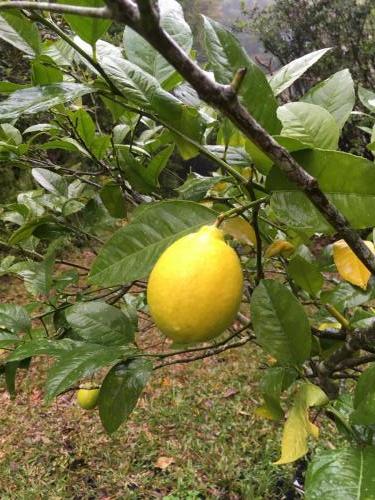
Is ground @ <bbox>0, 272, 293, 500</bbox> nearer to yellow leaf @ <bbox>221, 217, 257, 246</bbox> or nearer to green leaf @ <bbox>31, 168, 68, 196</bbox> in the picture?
green leaf @ <bbox>31, 168, 68, 196</bbox>

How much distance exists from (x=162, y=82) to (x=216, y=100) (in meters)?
0.25

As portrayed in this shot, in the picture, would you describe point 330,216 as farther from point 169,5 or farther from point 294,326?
point 169,5

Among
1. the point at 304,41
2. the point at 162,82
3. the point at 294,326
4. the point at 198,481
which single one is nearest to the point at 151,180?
the point at 162,82

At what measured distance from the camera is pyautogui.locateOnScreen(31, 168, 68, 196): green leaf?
→ 104 cm

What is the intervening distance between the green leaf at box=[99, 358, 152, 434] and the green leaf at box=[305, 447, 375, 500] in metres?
0.25

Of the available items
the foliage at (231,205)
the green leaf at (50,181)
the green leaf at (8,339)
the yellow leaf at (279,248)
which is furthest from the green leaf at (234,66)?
the green leaf at (50,181)

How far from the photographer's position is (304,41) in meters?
5.42

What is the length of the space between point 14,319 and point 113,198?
0.26 m

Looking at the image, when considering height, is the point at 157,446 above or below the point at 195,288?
below

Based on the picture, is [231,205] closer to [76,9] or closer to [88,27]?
[88,27]

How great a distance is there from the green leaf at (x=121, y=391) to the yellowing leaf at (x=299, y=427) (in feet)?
0.60

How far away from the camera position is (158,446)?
2.23 m

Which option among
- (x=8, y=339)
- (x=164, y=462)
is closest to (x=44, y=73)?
(x=8, y=339)

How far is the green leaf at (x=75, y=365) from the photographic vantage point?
49 centimetres
